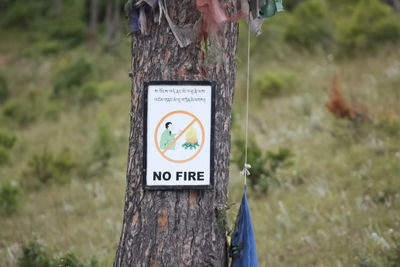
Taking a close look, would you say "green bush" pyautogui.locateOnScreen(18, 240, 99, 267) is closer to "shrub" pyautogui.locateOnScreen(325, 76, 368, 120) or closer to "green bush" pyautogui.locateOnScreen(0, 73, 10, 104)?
"shrub" pyautogui.locateOnScreen(325, 76, 368, 120)

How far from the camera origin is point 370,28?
1035 cm

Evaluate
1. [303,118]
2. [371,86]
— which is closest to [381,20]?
[371,86]

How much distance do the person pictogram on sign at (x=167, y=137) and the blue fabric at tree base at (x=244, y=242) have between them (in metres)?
0.53

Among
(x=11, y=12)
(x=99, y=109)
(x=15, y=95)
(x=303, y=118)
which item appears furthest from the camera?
(x=11, y=12)

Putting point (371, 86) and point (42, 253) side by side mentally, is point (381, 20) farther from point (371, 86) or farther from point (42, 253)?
point (42, 253)

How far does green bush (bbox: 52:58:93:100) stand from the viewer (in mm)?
14258

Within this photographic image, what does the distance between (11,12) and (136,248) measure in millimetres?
36655

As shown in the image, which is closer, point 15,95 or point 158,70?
point 158,70

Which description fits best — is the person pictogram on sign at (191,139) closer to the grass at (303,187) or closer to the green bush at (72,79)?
the grass at (303,187)

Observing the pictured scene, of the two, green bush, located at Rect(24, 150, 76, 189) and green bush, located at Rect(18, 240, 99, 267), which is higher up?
green bush, located at Rect(24, 150, 76, 189)

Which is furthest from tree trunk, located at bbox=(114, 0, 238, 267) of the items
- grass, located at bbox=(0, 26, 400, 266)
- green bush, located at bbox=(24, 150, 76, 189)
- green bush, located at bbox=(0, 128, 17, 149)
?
green bush, located at bbox=(0, 128, 17, 149)

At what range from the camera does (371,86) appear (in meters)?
8.18

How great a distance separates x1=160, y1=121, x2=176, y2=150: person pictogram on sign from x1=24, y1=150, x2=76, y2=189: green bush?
17.4 feet

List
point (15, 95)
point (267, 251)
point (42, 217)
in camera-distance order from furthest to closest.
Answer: point (15, 95)
point (42, 217)
point (267, 251)
